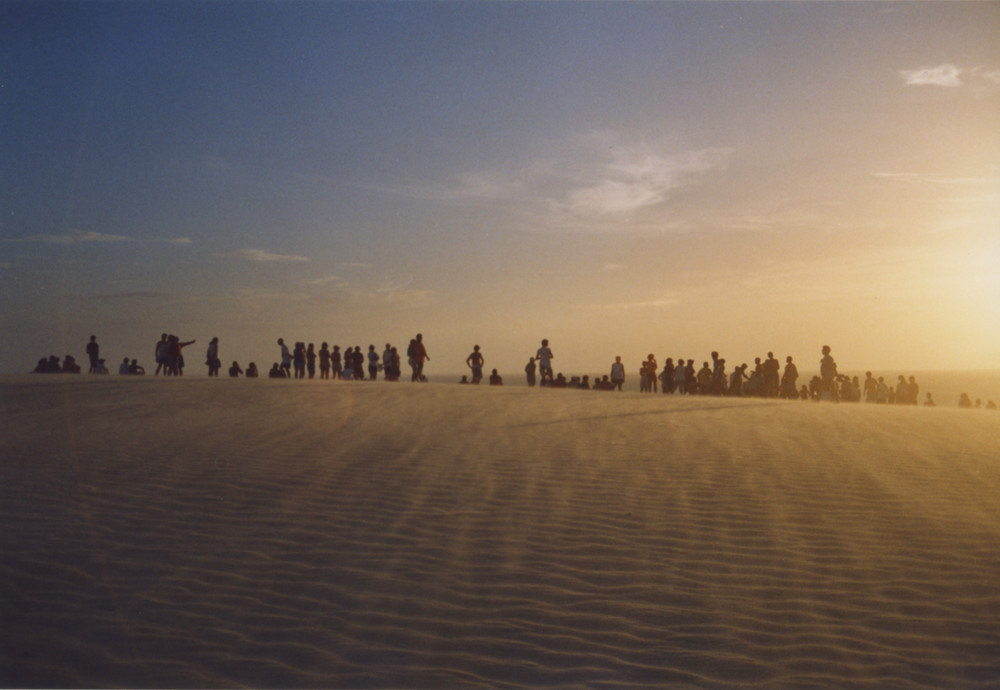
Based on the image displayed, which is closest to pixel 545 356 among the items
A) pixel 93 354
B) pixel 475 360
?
pixel 475 360

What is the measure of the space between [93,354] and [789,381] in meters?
24.8

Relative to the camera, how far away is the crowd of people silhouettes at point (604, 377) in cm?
2522

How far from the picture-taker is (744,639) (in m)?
5.14

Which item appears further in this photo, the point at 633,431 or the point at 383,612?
the point at 633,431

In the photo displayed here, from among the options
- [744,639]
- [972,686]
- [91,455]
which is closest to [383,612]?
[744,639]

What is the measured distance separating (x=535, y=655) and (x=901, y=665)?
2199 mm

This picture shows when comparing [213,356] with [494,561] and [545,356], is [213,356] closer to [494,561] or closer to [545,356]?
[545,356]

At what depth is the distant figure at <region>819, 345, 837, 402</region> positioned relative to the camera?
22.1m

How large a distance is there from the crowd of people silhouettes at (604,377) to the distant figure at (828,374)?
0.03 metres

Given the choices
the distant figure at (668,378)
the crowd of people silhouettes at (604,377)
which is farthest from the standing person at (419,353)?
the distant figure at (668,378)

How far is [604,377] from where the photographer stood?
3050 centimetres

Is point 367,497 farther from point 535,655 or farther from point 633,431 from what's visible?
point 633,431

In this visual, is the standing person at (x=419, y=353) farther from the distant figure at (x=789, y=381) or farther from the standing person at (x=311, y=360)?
the distant figure at (x=789, y=381)

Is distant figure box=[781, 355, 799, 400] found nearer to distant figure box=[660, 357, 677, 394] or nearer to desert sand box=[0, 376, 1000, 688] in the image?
distant figure box=[660, 357, 677, 394]
